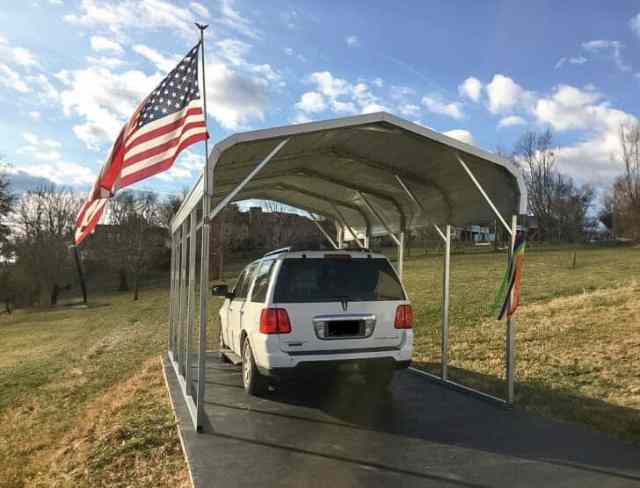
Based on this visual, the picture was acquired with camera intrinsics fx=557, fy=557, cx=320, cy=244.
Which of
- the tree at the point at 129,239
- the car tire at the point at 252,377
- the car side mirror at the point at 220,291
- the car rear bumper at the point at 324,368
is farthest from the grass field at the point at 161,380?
the tree at the point at 129,239

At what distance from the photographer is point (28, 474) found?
6039 millimetres

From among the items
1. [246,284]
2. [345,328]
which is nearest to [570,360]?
[345,328]

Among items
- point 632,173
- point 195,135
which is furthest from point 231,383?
point 632,173

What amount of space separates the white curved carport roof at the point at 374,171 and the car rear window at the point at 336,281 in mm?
1350

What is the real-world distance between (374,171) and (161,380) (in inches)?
185

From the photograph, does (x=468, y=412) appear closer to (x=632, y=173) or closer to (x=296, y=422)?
(x=296, y=422)

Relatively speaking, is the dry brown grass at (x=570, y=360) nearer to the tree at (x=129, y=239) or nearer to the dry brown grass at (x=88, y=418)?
the dry brown grass at (x=88, y=418)

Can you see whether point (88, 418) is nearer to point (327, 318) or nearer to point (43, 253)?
point (327, 318)

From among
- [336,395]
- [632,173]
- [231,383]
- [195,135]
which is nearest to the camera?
[195,135]

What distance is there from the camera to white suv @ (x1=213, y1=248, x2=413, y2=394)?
598cm

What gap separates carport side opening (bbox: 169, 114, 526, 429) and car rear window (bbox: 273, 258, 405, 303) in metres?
1.01

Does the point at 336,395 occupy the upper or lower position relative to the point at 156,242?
lower

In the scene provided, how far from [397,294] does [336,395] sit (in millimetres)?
1606

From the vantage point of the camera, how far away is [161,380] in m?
Answer: 8.81
